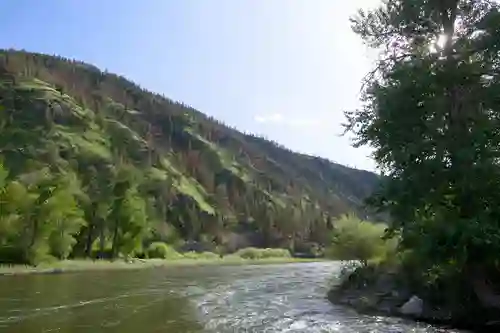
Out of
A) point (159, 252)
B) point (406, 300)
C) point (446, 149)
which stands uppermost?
point (446, 149)

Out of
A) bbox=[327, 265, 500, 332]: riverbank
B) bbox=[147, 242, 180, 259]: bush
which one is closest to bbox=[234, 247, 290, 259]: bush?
bbox=[147, 242, 180, 259]: bush

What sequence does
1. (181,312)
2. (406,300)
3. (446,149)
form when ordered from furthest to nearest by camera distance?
(181,312), (406,300), (446,149)

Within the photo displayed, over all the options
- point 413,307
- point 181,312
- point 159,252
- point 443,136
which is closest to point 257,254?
point 159,252

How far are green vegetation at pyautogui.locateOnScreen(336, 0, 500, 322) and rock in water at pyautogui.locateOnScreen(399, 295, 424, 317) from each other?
410mm

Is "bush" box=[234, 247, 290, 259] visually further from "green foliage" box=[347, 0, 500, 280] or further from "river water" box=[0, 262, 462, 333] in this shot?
"green foliage" box=[347, 0, 500, 280]

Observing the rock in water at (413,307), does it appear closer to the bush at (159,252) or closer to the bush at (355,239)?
the bush at (355,239)

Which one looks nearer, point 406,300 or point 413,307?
point 413,307

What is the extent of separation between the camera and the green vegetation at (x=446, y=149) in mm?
20547

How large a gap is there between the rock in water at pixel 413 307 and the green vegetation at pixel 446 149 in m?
0.41

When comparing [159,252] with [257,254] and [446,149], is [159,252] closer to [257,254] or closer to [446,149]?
[257,254]

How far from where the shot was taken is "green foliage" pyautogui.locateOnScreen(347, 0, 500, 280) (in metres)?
20.5

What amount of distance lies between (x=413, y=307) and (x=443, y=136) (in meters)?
7.52

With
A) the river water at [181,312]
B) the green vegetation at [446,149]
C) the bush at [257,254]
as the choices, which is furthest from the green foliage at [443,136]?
the bush at [257,254]

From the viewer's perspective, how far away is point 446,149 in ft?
72.4
